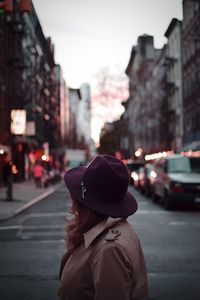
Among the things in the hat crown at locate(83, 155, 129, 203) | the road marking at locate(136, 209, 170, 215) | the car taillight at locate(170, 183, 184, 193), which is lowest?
the road marking at locate(136, 209, 170, 215)

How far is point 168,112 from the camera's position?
187 feet

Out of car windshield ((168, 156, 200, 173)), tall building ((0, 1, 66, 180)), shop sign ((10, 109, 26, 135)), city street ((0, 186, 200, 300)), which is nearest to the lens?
city street ((0, 186, 200, 300))

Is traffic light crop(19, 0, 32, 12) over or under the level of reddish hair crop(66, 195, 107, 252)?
over

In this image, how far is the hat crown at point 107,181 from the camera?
2.53 metres

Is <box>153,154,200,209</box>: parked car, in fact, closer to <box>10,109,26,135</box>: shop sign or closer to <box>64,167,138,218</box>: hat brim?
<box>64,167,138,218</box>: hat brim

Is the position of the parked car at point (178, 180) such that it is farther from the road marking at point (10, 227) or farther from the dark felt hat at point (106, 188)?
the dark felt hat at point (106, 188)

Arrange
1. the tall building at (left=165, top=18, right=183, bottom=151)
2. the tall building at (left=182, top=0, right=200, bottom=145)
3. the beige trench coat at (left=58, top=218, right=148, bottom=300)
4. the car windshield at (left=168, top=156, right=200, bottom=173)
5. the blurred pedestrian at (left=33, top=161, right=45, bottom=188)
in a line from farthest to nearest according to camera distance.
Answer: the tall building at (left=165, top=18, right=183, bottom=151) → the tall building at (left=182, top=0, right=200, bottom=145) → the blurred pedestrian at (left=33, top=161, right=45, bottom=188) → the car windshield at (left=168, top=156, right=200, bottom=173) → the beige trench coat at (left=58, top=218, right=148, bottom=300)

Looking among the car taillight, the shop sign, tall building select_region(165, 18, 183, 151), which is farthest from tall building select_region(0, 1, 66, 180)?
the car taillight

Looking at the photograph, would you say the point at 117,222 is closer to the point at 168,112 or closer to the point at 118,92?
the point at 118,92

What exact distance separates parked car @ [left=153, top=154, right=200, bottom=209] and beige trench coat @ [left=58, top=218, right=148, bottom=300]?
17.0 meters

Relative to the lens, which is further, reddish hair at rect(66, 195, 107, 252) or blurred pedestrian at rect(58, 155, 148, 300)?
reddish hair at rect(66, 195, 107, 252)

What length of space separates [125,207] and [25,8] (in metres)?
6.72

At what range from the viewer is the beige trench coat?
2320 mm

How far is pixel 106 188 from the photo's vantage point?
254 centimetres
